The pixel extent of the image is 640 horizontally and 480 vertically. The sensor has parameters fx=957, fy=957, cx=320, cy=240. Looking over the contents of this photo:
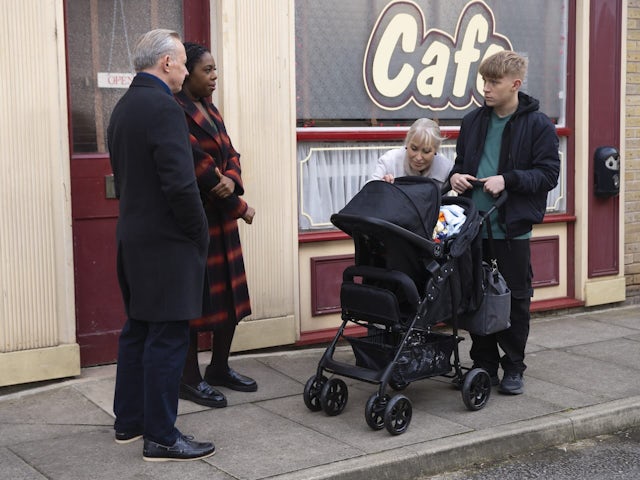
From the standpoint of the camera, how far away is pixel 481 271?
554 centimetres

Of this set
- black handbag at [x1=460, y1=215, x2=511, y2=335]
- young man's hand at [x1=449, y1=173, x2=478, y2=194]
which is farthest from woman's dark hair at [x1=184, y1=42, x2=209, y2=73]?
black handbag at [x1=460, y1=215, x2=511, y2=335]

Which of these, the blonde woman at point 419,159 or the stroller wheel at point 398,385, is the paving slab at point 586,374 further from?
the blonde woman at point 419,159

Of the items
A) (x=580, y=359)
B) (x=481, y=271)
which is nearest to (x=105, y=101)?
(x=481, y=271)

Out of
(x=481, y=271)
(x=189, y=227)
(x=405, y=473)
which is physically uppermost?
(x=189, y=227)

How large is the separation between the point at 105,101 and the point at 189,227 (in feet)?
6.99

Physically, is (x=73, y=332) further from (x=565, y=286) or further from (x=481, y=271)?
(x=565, y=286)

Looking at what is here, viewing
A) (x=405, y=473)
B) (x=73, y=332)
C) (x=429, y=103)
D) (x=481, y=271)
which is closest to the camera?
(x=405, y=473)

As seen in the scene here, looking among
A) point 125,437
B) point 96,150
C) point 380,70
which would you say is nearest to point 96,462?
point 125,437

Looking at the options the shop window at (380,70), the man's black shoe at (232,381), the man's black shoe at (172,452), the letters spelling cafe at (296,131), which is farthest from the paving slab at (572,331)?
the man's black shoe at (172,452)

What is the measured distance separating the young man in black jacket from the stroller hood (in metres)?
0.58

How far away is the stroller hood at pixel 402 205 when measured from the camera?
5109 millimetres

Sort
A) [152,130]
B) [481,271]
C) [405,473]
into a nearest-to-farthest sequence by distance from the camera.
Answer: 1. [152,130]
2. [405,473]
3. [481,271]

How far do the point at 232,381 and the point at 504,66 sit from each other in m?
2.54

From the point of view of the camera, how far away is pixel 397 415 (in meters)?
5.12
